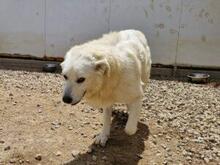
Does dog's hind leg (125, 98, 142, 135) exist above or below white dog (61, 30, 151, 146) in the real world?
below

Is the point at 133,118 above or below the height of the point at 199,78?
above

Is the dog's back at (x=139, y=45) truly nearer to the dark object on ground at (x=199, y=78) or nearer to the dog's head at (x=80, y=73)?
the dog's head at (x=80, y=73)

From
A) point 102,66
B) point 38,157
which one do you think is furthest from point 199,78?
point 38,157

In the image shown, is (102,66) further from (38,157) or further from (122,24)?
(122,24)

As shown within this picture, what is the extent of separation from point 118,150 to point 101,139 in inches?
10.5

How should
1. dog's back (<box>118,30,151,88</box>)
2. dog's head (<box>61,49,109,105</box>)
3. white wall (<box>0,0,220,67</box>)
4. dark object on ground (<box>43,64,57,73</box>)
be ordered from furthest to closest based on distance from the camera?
dark object on ground (<box>43,64,57,73</box>) < white wall (<box>0,0,220,67</box>) < dog's back (<box>118,30,151,88</box>) < dog's head (<box>61,49,109,105</box>)

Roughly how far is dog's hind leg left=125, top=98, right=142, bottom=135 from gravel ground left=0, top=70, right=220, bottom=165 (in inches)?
12.9

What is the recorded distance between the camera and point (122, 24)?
28.8 ft

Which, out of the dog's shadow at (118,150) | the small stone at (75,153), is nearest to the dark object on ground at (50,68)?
the dog's shadow at (118,150)

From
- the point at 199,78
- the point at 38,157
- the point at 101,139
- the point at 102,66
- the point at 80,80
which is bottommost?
the point at 38,157

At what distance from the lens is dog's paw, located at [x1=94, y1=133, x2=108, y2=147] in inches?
203

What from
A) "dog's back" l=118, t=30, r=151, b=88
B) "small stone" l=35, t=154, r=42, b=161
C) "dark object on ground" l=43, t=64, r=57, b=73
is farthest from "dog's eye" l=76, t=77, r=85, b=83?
"dark object on ground" l=43, t=64, r=57, b=73

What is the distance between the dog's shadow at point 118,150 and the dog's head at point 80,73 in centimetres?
89

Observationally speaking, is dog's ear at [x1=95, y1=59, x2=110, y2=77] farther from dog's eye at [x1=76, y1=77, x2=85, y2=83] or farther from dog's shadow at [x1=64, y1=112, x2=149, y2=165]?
dog's shadow at [x1=64, y1=112, x2=149, y2=165]
